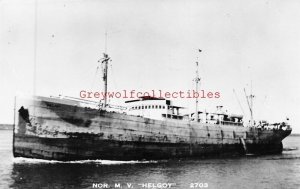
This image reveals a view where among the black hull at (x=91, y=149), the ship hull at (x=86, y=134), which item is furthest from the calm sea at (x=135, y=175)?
the ship hull at (x=86, y=134)

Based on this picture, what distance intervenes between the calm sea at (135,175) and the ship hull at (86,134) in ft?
2.62

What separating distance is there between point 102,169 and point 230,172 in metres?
8.22

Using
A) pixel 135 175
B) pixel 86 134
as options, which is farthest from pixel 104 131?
pixel 135 175

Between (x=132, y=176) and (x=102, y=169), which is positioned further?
(x=102, y=169)

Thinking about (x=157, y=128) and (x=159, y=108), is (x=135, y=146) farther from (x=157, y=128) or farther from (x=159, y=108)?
(x=159, y=108)

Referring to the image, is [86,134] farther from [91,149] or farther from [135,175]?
[135,175]

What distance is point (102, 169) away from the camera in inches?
814

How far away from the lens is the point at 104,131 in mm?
23625

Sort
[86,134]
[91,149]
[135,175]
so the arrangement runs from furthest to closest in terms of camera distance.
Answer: [91,149] < [86,134] < [135,175]

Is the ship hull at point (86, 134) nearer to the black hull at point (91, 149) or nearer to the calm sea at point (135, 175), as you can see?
the black hull at point (91, 149)

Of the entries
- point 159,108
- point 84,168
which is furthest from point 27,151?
point 159,108

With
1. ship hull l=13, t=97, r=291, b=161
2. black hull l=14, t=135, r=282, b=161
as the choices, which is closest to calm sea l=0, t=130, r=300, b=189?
black hull l=14, t=135, r=282, b=161

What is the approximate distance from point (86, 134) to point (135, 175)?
17.2ft

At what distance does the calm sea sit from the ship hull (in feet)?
2.62
